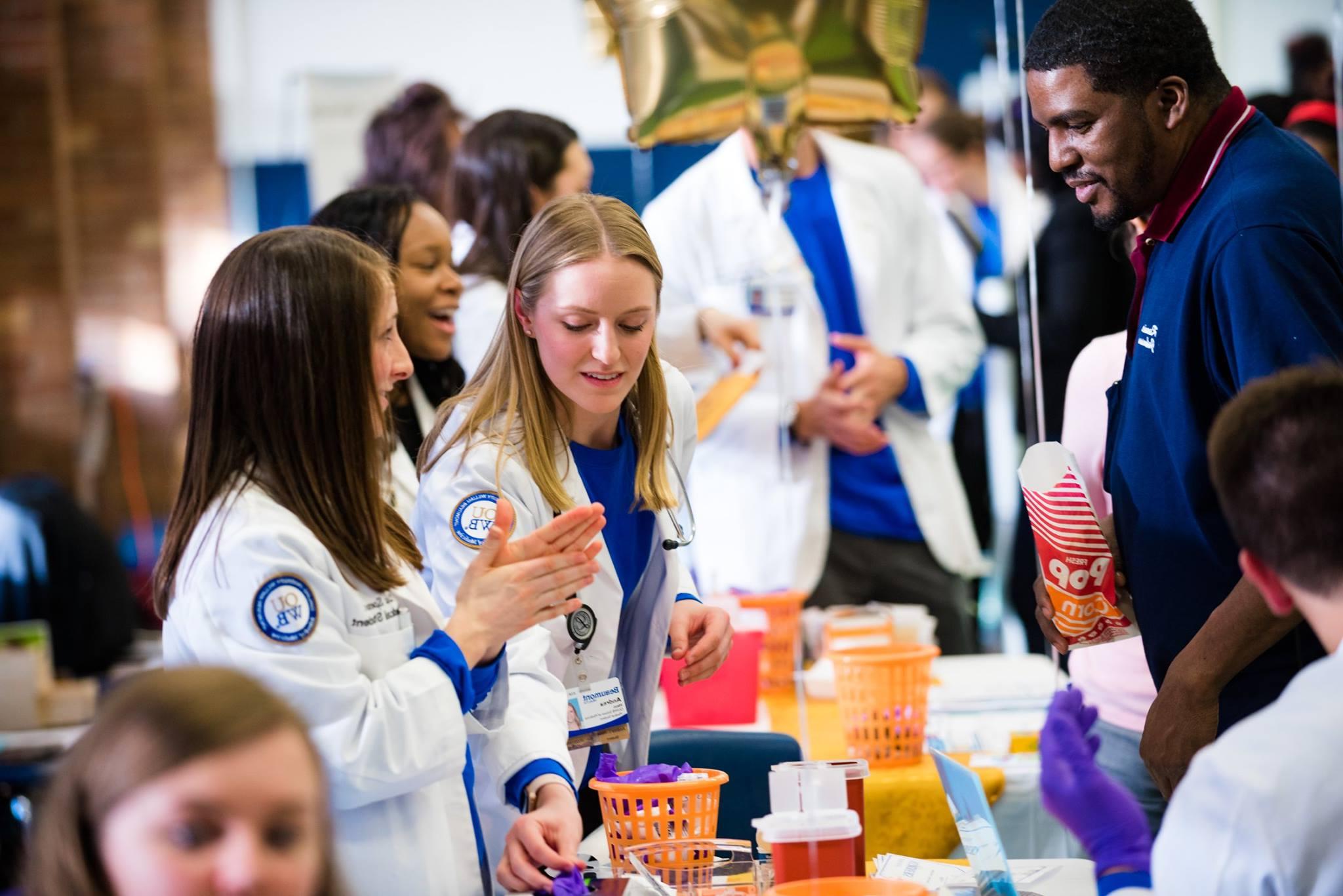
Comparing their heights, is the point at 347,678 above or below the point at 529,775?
above

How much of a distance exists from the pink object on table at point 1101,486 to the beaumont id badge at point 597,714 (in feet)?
2.71

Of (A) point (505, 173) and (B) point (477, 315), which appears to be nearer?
(B) point (477, 315)

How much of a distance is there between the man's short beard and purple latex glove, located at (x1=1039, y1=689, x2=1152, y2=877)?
2.83 feet

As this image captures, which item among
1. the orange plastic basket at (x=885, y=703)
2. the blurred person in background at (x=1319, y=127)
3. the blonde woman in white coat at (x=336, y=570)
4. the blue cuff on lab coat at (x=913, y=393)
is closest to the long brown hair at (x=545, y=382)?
the blonde woman in white coat at (x=336, y=570)

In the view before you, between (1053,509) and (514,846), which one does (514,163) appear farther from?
(514,846)

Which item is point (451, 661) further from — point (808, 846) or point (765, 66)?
point (765, 66)

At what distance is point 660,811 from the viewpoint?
1645 millimetres

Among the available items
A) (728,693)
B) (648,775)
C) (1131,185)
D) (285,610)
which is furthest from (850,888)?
(728,693)

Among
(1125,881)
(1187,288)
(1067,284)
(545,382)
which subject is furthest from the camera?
(1067,284)

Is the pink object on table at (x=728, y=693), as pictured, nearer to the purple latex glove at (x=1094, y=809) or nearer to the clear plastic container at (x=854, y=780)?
the clear plastic container at (x=854, y=780)

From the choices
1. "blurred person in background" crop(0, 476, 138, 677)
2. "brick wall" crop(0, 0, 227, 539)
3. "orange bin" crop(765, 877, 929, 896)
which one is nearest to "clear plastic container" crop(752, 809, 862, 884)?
"orange bin" crop(765, 877, 929, 896)

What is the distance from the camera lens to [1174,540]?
5.96ft

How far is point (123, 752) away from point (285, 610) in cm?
Answer: 43

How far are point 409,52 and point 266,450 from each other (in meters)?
6.34
